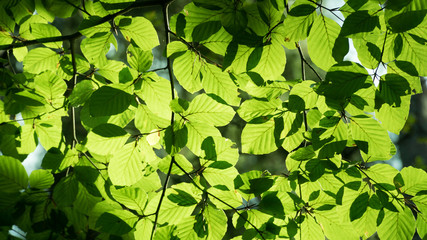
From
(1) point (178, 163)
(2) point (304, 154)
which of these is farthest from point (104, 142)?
(2) point (304, 154)

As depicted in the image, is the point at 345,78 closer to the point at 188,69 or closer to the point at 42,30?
the point at 188,69

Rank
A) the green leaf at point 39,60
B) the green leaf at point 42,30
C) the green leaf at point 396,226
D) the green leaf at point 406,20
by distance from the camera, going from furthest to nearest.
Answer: the green leaf at point 39,60, the green leaf at point 42,30, the green leaf at point 396,226, the green leaf at point 406,20

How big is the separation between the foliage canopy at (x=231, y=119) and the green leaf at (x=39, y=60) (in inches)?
3.8

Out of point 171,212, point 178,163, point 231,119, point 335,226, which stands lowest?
point 335,226

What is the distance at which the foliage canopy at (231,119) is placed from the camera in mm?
637

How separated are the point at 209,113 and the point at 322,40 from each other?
31cm

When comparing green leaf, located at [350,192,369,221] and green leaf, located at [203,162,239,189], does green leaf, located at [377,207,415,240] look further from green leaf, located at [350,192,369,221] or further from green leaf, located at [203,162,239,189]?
green leaf, located at [203,162,239,189]

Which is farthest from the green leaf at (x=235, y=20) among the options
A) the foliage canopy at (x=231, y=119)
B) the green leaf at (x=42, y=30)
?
the green leaf at (x=42, y=30)

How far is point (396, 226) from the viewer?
76 cm

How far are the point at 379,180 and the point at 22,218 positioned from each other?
94cm

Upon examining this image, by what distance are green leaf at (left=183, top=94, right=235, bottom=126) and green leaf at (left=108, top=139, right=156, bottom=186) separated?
0.15 m

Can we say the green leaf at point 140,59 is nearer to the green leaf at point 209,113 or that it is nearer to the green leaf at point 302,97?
the green leaf at point 209,113

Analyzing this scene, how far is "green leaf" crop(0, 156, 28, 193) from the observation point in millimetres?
733

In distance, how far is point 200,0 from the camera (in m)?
0.57
